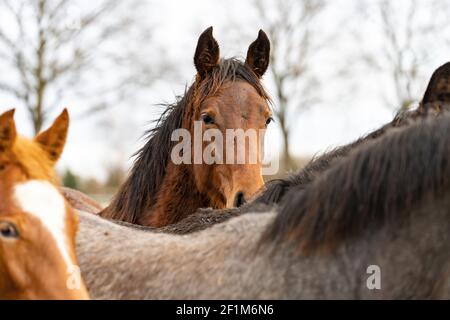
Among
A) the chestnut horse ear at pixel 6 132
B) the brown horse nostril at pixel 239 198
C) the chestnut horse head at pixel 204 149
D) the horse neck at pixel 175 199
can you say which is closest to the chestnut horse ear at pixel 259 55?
the chestnut horse head at pixel 204 149

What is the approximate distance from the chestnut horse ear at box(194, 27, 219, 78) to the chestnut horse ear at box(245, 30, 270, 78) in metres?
0.41

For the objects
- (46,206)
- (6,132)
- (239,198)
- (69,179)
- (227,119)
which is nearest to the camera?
(46,206)

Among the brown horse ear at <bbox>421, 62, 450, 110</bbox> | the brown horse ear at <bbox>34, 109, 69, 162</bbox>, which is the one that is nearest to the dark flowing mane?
the brown horse ear at <bbox>34, 109, 69, 162</bbox>

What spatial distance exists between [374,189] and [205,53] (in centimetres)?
384

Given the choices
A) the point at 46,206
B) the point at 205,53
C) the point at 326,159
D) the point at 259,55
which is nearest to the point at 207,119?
the point at 205,53

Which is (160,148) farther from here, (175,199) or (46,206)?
(46,206)

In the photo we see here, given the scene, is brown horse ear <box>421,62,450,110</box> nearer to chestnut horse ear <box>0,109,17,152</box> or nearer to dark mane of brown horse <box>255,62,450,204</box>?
dark mane of brown horse <box>255,62,450,204</box>

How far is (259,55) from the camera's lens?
251 inches

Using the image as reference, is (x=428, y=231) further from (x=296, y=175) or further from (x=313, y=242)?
(x=296, y=175)

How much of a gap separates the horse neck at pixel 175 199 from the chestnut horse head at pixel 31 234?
2.86 meters

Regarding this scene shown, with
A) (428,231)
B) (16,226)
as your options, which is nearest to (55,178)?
(16,226)

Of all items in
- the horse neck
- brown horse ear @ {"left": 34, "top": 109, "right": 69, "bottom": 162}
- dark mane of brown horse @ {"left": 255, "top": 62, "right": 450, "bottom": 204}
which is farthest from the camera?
the horse neck

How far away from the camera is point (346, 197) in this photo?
2.58 meters

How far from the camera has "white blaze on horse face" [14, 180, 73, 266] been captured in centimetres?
264
